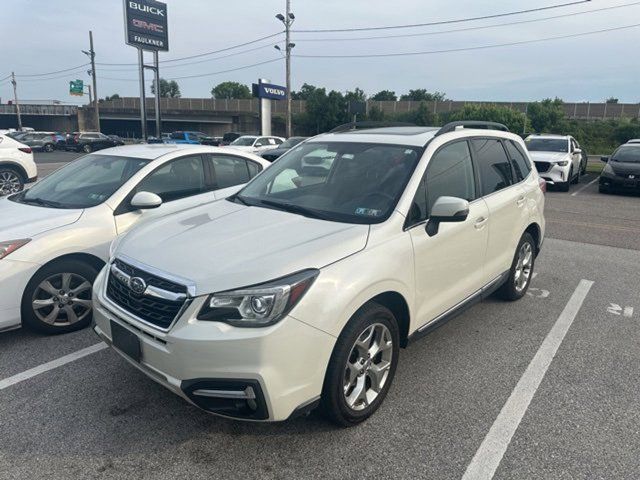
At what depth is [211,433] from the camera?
2871 millimetres

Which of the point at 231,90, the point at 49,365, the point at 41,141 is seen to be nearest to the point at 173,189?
the point at 49,365

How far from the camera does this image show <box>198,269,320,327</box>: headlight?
7.93ft

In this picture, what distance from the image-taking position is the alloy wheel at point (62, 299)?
3.95 m

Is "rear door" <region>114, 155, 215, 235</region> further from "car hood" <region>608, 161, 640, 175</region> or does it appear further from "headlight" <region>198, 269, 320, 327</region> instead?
"car hood" <region>608, 161, 640, 175</region>

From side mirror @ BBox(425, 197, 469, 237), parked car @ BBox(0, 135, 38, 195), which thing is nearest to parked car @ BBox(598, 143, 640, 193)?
side mirror @ BBox(425, 197, 469, 237)

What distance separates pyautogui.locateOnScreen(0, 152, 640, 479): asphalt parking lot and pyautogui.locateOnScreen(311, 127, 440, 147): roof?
5.52 ft

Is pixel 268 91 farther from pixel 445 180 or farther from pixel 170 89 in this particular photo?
pixel 170 89

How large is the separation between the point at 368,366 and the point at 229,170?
334cm

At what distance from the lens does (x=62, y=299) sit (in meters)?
4.07

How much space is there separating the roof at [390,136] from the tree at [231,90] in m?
129

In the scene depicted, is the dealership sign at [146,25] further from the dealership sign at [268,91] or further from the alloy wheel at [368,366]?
the alloy wheel at [368,366]

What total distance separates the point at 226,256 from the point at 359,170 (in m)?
1.38

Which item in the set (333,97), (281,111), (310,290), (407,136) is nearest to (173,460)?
(310,290)

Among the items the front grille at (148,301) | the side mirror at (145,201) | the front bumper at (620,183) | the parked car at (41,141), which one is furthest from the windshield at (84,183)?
the parked car at (41,141)
